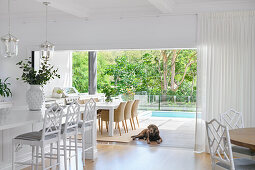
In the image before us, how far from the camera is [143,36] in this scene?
21.9 feet

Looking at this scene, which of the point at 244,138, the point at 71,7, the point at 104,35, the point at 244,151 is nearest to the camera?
the point at 244,138

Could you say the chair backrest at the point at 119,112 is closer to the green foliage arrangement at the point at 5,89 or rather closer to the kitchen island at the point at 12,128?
the green foliage arrangement at the point at 5,89

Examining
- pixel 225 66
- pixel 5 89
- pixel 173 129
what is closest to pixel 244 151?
pixel 225 66

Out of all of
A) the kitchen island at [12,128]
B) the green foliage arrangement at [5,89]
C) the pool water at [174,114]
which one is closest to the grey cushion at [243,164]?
the kitchen island at [12,128]

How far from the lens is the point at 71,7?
6.33 m

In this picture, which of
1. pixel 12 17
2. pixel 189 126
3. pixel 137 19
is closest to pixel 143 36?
pixel 137 19

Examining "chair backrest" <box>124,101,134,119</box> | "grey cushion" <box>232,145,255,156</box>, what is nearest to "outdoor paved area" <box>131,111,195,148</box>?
"chair backrest" <box>124,101,134,119</box>

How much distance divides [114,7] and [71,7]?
0.87 metres

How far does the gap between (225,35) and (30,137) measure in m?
3.85

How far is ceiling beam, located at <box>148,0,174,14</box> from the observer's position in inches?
215

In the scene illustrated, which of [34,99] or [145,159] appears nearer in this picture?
[34,99]

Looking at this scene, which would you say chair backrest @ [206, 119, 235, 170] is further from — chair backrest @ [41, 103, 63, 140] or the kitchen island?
the kitchen island

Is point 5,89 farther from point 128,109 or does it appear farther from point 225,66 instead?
point 225,66

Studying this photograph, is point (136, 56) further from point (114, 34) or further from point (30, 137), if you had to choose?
point (30, 137)
